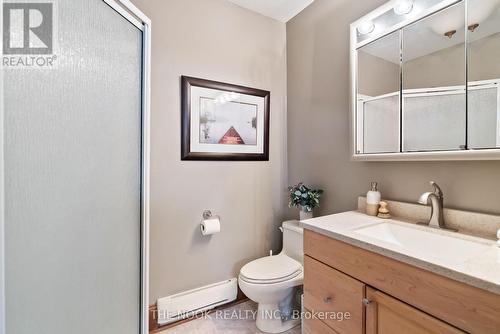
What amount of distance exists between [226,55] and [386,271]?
179cm

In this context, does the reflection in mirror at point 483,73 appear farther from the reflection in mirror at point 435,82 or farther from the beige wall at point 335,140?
the beige wall at point 335,140

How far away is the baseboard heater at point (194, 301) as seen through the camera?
1554mm

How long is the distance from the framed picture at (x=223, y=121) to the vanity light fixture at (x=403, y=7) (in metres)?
1.04

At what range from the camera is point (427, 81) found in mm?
1141

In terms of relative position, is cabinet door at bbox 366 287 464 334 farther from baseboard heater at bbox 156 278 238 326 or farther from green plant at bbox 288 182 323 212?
baseboard heater at bbox 156 278 238 326

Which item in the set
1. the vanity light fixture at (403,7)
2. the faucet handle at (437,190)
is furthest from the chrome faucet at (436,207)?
the vanity light fixture at (403,7)

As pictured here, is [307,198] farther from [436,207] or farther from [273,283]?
[436,207]

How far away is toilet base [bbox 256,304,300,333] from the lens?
1.51 m

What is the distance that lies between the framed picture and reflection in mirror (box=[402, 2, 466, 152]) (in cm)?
107

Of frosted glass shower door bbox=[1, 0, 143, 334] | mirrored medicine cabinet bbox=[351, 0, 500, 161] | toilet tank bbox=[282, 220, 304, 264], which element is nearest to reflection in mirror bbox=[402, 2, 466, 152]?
mirrored medicine cabinet bbox=[351, 0, 500, 161]

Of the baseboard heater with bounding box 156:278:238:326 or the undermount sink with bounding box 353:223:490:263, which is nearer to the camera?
the undermount sink with bounding box 353:223:490:263

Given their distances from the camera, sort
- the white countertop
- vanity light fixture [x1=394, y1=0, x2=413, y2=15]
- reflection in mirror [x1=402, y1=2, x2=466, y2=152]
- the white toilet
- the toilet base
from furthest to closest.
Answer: the toilet base, the white toilet, vanity light fixture [x1=394, y1=0, x2=413, y2=15], reflection in mirror [x1=402, y1=2, x2=466, y2=152], the white countertop

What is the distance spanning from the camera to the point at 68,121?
2.60ft

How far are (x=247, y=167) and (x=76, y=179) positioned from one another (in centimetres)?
127
